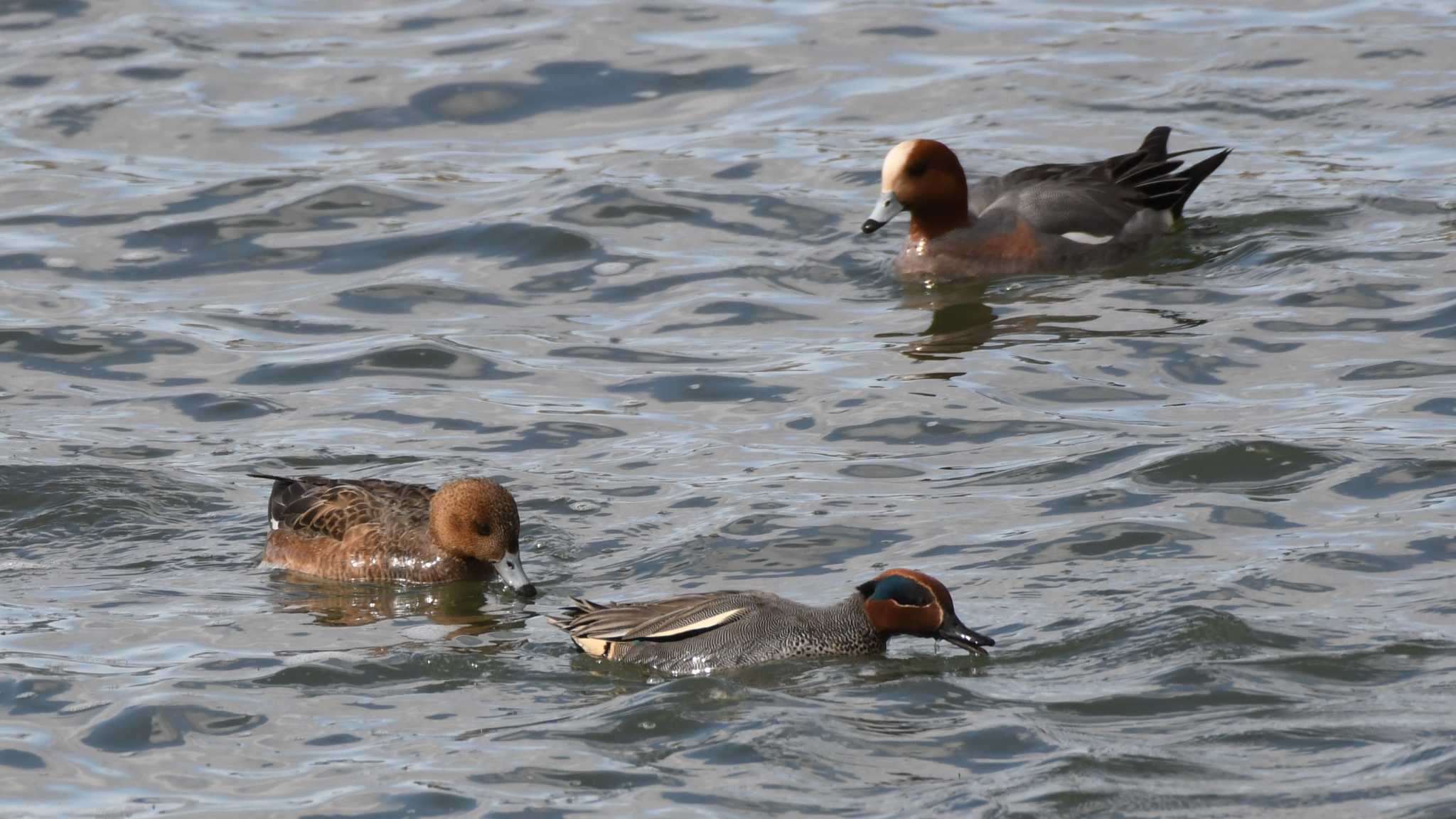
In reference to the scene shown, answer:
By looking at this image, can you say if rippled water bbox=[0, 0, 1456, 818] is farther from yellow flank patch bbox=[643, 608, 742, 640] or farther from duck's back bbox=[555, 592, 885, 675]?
yellow flank patch bbox=[643, 608, 742, 640]

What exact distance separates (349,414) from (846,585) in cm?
422

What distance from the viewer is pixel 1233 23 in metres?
21.2

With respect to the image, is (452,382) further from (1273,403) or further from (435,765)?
(435,765)

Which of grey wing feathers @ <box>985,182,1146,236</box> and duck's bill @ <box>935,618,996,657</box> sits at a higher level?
grey wing feathers @ <box>985,182,1146,236</box>

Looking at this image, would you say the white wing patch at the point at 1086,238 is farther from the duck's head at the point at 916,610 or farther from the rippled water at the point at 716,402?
the duck's head at the point at 916,610

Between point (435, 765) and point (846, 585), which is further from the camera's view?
point (846, 585)

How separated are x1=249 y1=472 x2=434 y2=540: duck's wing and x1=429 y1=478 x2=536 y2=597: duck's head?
26cm

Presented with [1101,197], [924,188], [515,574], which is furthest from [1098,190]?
[515,574]

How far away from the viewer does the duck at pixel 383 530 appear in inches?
415

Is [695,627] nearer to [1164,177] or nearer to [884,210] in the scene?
[884,210]

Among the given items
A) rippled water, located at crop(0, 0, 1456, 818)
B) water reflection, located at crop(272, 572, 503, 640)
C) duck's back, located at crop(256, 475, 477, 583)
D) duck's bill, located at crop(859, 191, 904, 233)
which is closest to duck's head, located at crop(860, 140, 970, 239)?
duck's bill, located at crop(859, 191, 904, 233)

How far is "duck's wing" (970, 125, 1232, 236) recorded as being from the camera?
15.4m

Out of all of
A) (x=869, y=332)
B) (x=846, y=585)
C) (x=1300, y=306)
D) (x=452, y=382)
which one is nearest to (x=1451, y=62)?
(x=1300, y=306)

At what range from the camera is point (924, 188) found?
15.4 m
